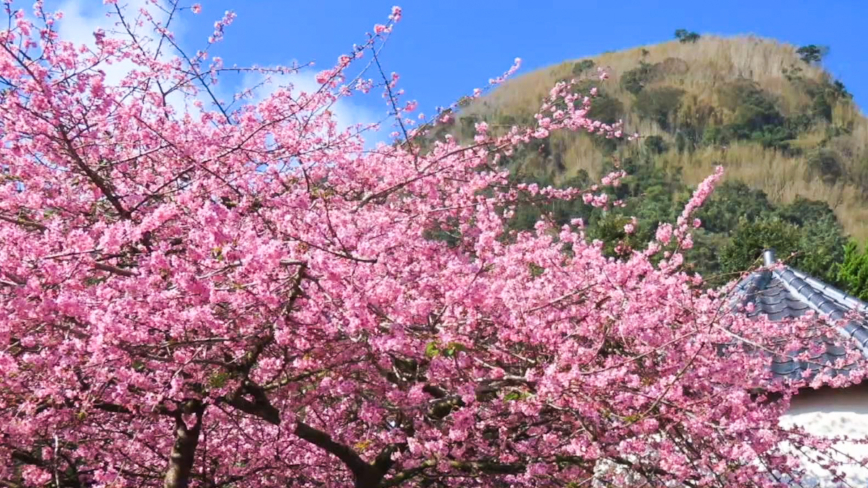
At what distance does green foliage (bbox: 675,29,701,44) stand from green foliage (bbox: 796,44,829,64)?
30.4 feet

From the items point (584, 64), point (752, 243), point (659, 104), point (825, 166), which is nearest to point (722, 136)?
point (659, 104)

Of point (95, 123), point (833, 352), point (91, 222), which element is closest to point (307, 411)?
point (91, 222)

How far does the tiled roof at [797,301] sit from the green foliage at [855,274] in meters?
7.99

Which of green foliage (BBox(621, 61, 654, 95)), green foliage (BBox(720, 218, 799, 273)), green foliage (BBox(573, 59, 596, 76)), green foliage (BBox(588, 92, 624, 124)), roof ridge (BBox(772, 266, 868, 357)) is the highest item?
green foliage (BBox(573, 59, 596, 76))

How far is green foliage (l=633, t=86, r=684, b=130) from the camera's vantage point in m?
62.0

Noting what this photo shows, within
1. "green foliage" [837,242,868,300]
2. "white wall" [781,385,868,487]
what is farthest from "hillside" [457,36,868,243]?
"white wall" [781,385,868,487]

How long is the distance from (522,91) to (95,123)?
6677 cm

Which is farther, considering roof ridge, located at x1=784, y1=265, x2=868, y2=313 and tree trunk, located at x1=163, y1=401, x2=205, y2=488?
roof ridge, located at x1=784, y1=265, x2=868, y2=313

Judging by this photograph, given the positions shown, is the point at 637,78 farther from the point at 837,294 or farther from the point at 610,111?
the point at 837,294

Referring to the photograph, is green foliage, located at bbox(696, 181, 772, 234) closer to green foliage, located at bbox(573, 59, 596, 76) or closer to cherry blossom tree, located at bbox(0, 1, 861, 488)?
cherry blossom tree, located at bbox(0, 1, 861, 488)

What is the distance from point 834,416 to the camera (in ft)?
17.9

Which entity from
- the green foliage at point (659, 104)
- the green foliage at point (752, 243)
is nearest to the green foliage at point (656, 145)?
the green foliage at point (659, 104)

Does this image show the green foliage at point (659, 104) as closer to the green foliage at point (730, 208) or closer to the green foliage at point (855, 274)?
the green foliage at point (730, 208)

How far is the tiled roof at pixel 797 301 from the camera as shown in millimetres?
5832
